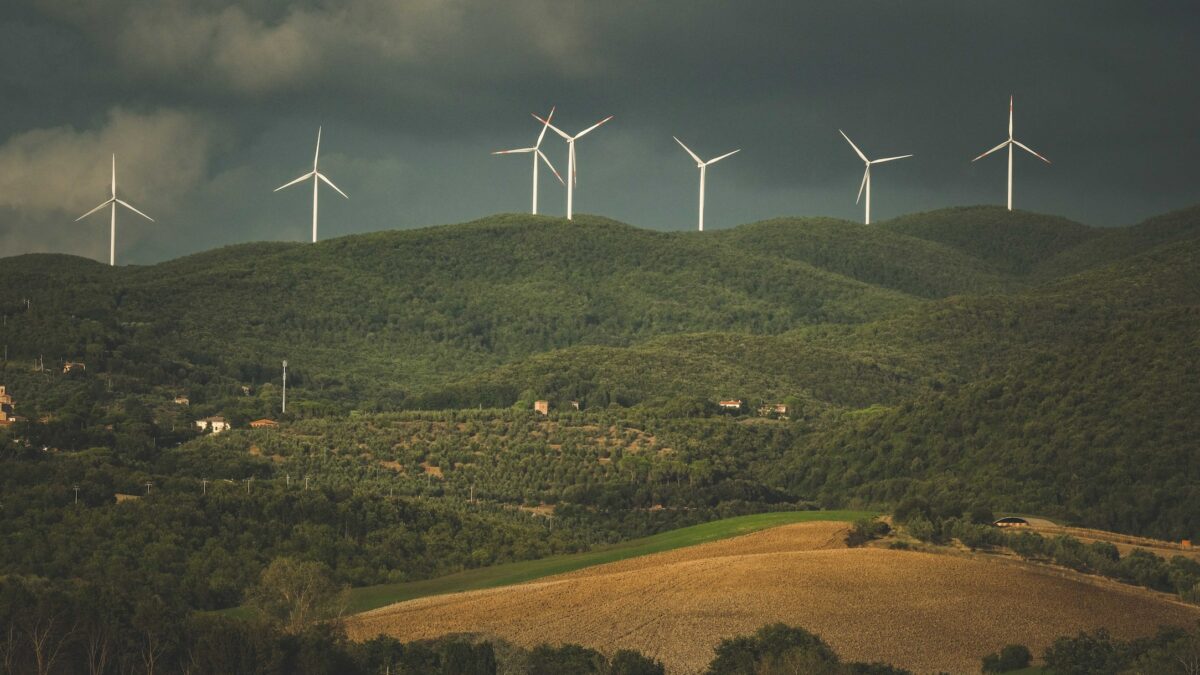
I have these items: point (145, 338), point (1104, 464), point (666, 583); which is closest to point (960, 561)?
point (666, 583)

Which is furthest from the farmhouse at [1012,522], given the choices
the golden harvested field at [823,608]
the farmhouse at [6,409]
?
the farmhouse at [6,409]

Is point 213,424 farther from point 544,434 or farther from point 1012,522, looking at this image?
point 1012,522

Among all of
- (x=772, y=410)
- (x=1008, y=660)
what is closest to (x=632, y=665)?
(x=1008, y=660)

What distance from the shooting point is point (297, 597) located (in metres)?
61.0

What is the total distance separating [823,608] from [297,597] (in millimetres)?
17747

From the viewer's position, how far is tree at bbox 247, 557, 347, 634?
59.3m

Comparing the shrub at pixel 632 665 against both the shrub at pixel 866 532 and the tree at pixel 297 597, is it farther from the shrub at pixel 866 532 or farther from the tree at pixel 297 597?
the shrub at pixel 866 532

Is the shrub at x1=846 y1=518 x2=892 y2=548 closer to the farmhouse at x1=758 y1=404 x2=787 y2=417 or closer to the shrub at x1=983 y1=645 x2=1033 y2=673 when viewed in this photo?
the shrub at x1=983 y1=645 x2=1033 y2=673

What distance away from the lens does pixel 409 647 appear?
51.2 meters

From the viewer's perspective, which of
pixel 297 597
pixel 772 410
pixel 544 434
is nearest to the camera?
pixel 297 597

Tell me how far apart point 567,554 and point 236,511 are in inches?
645

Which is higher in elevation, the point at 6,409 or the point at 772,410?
the point at 772,410

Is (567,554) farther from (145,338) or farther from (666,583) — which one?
(145,338)

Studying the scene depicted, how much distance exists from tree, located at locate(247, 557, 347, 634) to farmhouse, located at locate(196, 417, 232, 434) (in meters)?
69.9
